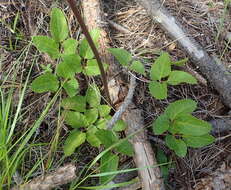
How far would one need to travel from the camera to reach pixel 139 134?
162cm

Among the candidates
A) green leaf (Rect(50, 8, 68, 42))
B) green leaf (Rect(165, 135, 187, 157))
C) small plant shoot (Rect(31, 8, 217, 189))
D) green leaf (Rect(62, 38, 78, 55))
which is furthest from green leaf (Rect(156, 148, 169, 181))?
green leaf (Rect(50, 8, 68, 42))

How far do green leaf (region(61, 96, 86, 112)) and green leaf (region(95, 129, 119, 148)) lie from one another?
0.76 ft

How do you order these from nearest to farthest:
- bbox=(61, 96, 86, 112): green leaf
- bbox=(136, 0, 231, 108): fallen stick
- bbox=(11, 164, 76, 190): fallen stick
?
1. bbox=(11, 164, 76, 190): fallen stick
2. bbox=(61, 96, 86, 112): green leaf
3. bbox=(136, 0, 231, 108): fallen stick

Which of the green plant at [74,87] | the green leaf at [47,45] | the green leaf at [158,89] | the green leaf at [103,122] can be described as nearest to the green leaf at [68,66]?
the green plant at [74,87]

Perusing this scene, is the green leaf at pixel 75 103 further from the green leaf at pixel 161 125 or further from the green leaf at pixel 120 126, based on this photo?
the green leaf at pixel 161 125

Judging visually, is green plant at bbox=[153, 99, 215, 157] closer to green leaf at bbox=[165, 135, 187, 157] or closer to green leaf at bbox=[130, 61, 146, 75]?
green leaf at bbox=[165, 135, 187, 157]

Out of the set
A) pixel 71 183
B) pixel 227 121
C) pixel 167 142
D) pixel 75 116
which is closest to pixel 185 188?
pixel 167 142

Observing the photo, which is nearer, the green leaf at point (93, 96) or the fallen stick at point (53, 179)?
the fallen stick at point (53, 179)

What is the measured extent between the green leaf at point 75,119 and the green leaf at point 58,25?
0.47 meters

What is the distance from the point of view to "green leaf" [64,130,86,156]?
1.59 m

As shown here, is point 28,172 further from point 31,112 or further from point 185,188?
point 185,188

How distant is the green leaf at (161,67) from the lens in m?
1.68

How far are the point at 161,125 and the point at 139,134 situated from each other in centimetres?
13

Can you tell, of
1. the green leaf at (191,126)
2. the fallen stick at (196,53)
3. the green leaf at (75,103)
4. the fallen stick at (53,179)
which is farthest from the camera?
the fallen stick at (196,53)
